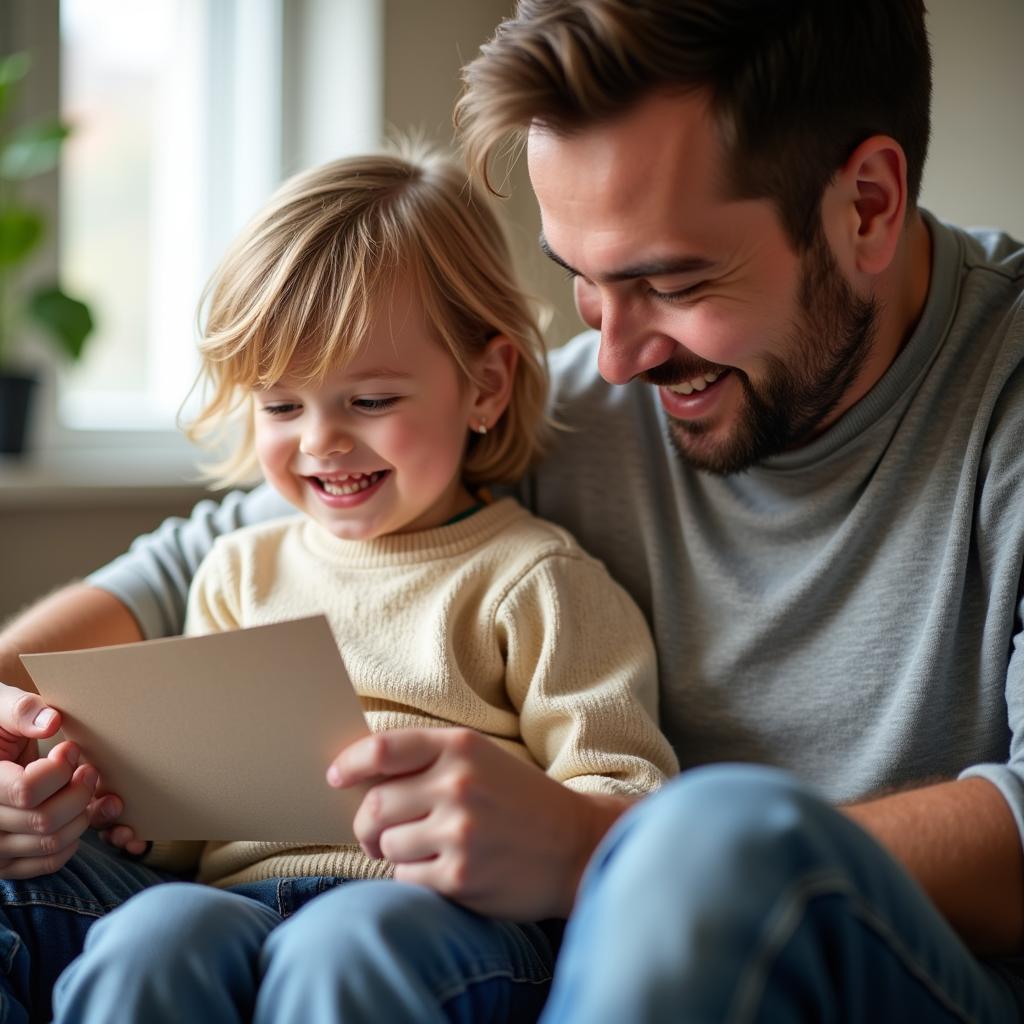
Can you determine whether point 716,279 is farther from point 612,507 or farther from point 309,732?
point 309,732

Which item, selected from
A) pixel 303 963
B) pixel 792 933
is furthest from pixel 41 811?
pixel 792 933

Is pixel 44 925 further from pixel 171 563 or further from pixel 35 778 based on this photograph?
pixel 171 563

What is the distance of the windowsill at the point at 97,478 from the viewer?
6.64 ft

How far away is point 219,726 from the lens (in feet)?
3.41

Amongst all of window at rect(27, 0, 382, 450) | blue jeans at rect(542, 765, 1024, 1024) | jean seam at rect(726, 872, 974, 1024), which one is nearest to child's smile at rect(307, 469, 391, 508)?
blue jeans at rect(542, 765, 1024, 1024)

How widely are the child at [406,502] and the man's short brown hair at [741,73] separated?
214 mm

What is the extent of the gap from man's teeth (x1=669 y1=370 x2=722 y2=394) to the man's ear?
0.54 feet

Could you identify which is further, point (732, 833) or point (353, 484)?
point (353, 484)

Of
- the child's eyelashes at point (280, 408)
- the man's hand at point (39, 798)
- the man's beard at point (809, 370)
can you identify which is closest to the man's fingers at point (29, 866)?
the man's hand at point (39, 798)

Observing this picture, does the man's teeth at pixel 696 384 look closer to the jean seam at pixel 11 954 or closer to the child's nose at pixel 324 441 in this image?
the child's nose at pixel 324 441

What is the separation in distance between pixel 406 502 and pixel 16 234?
1.04 m

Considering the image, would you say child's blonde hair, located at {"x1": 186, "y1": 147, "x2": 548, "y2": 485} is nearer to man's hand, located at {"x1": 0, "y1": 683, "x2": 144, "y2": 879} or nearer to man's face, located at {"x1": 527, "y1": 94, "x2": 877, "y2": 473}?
man's face, located at {"x1": 527, "y1": 94, "x2": 877, "y2": 473}

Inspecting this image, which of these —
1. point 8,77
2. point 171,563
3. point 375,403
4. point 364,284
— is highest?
point 8,77

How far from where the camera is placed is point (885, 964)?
0.73 m
